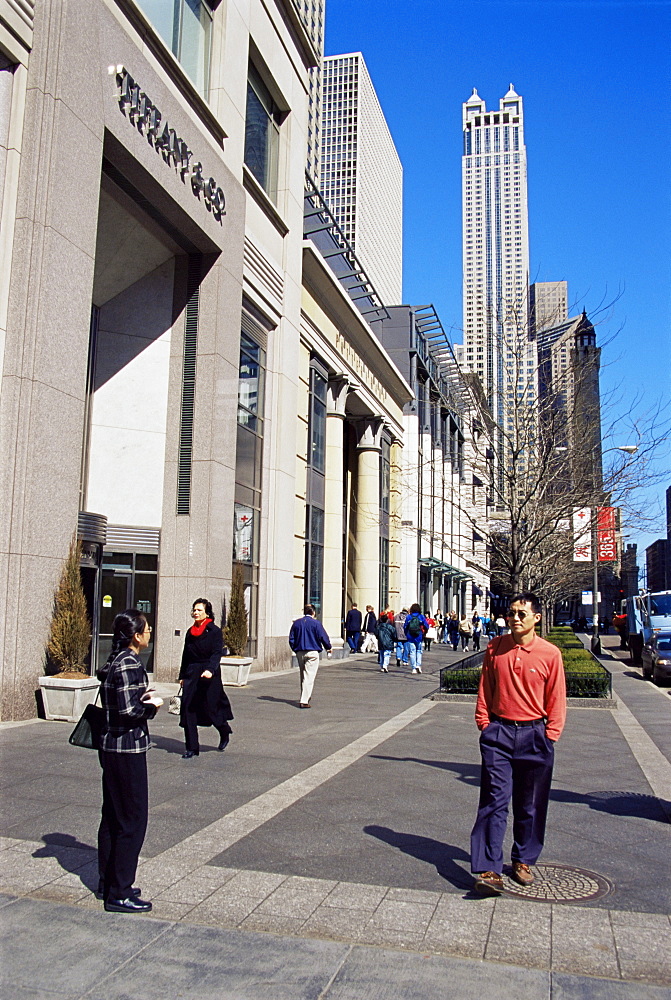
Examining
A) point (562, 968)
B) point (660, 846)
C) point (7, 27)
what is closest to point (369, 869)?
point (562, 968)

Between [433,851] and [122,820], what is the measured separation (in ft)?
7.33

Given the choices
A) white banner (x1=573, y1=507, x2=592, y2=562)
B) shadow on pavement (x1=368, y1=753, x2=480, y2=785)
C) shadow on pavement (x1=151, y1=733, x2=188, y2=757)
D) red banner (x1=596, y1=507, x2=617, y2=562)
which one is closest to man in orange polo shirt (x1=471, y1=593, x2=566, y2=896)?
shadow on pavement (x1=368, y1=753, x2=480, y2=785)

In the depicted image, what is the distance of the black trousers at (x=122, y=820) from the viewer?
15.3 feet

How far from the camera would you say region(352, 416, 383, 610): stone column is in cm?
3534

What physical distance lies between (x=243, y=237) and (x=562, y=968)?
17.4 meters

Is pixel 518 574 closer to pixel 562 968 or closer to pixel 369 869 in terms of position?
pixel 369 869

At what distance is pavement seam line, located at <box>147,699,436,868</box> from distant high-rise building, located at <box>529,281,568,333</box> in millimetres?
13058

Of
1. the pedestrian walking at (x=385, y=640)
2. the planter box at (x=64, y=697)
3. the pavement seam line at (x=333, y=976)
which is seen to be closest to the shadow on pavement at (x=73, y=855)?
the pavement seam line at (x=333, y=976)

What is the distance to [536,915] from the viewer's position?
465 cm

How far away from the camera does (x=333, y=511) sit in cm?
2941

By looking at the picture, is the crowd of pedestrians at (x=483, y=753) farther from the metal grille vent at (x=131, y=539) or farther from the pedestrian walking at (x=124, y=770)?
the metal grille vent at (x=131, y=539)

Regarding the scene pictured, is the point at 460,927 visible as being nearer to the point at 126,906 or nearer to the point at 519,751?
the point at 519,751

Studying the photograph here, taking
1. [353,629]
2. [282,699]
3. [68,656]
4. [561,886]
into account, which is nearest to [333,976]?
[561,886]

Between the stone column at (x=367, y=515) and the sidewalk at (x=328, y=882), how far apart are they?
25.6 m
